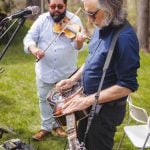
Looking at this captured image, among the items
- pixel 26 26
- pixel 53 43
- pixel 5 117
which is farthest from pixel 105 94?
pixel 26 26

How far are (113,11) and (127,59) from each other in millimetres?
308

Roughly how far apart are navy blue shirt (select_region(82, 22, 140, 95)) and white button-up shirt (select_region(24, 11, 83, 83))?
4.31ft

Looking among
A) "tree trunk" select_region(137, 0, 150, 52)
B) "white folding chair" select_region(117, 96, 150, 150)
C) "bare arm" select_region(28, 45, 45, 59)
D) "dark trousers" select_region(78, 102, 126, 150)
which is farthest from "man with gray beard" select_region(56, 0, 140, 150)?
"tree trunk" select_region(137, 0, 150, 52)

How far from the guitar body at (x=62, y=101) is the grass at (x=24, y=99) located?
4.43ft

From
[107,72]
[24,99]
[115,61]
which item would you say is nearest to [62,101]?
[107,72]

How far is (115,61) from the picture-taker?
9.00 feet

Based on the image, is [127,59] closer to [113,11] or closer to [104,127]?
[113,11]

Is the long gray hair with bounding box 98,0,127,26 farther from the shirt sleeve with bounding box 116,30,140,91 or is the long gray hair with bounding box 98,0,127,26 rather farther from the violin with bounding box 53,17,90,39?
the violin with bounding box 53,17,90,39

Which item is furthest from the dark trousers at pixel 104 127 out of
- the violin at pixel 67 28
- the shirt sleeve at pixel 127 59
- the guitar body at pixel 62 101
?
the violin at pixel 67 28

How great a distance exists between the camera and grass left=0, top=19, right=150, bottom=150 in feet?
15.7

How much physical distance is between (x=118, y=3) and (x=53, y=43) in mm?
1660

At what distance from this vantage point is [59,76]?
14.4ft

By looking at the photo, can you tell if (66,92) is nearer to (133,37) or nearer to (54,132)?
(133,37)

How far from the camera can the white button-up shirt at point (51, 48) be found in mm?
4270
